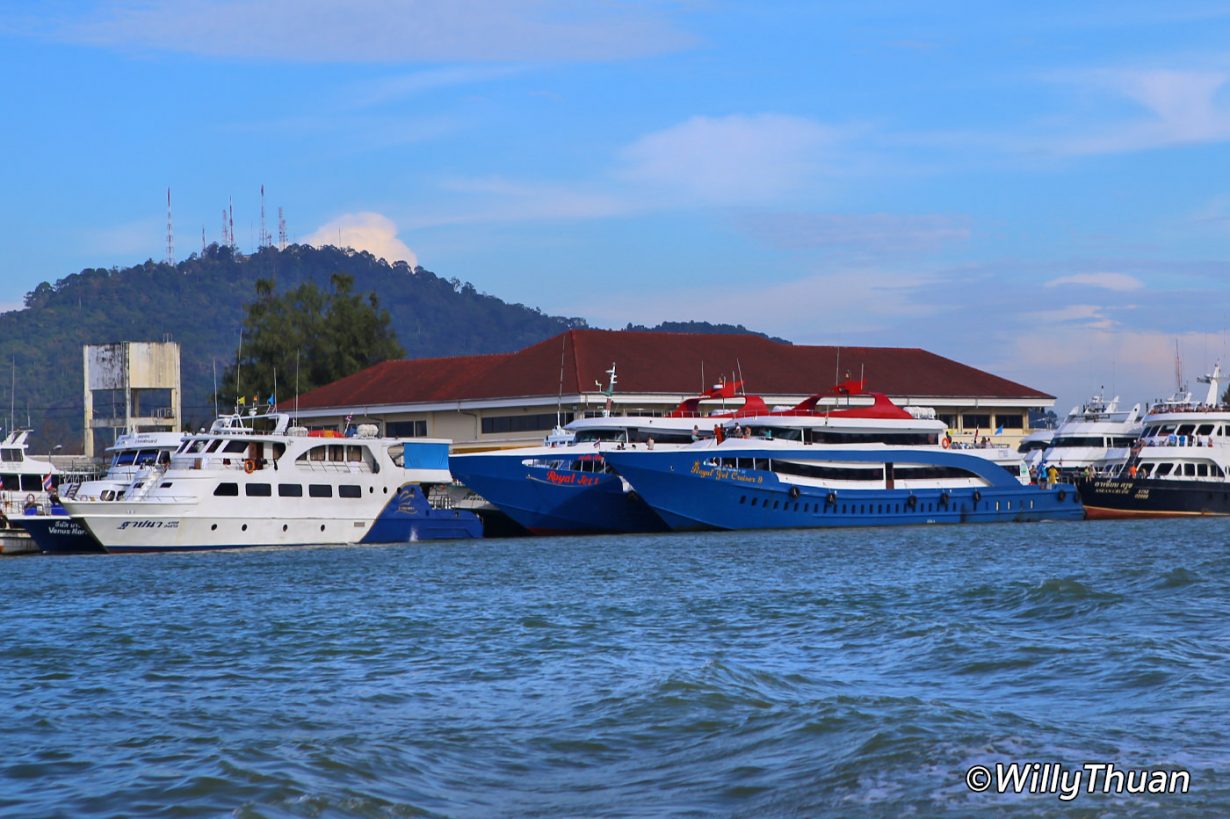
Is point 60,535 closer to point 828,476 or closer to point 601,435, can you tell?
point 601,435

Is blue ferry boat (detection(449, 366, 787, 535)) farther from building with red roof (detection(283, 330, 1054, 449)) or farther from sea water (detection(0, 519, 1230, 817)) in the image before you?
sea water (detection(0, 519, 1230, 817))

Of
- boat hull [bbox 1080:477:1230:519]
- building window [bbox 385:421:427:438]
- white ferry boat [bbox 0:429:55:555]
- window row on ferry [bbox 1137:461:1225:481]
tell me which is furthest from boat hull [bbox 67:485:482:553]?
window row on ferry [bbox 1137:461:1225:481]

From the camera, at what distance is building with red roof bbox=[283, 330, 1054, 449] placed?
60.5 metres

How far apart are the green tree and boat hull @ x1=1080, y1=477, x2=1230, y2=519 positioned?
37.6 metres

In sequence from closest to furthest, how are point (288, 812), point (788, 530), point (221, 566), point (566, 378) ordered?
point (288, 812) → point (221, 566) → point (788, 530) → point (566, 378)

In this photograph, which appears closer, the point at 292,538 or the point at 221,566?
the point at 221,566

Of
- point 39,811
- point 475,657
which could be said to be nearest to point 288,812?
point 39,811

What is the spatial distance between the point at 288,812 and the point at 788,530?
37.1 m

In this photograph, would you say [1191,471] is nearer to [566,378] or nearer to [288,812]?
[566,378]

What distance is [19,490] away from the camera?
156 feet

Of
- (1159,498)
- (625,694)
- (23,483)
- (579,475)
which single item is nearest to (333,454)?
(579,475)

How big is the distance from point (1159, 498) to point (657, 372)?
753 inches

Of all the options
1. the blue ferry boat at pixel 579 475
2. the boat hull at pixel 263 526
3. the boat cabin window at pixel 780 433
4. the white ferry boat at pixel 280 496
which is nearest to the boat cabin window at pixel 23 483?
the white ferry boat at pixel 280 496

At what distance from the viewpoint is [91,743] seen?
13.4 m
